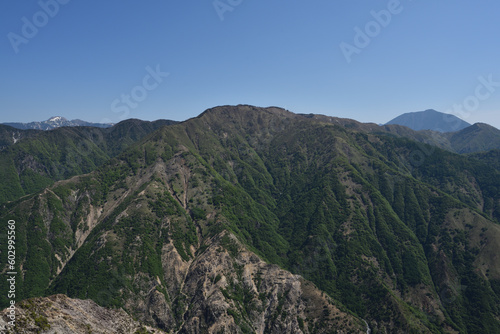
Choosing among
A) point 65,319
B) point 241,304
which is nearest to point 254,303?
point 241,304

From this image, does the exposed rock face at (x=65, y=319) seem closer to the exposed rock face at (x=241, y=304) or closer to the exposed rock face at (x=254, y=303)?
the exposed rock face at (x=254, y=303)

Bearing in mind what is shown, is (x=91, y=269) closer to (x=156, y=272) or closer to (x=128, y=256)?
(x=128, y=256)

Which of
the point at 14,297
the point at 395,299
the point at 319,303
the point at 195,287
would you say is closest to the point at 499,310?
the point at 395,299

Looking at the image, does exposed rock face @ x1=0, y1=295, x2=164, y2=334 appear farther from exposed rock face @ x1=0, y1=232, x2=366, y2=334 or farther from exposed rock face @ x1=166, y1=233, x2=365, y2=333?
exposed rock face @ x1=0, y1=232, x2=366, y2=334

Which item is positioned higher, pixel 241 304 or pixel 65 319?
pixel 65 319

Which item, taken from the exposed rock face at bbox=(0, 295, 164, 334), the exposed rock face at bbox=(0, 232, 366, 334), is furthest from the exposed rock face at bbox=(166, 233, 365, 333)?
the exposed rock face at bbox=(0, 295, 164, 334)

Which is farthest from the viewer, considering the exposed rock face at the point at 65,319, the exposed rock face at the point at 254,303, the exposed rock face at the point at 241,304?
the exposed rock face at the point at 241,304

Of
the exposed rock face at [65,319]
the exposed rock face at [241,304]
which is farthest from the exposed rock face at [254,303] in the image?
the exposed rock face at [65,319]

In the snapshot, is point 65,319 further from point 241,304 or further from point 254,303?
point 254,303
